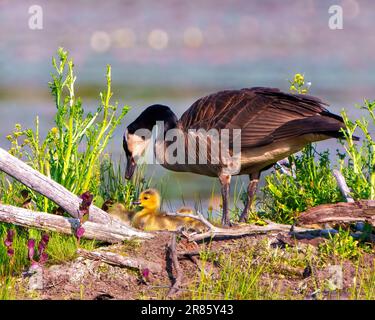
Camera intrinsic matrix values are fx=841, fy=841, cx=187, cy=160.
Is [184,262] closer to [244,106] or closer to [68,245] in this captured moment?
[68,245]

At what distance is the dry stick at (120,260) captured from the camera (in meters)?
6.62

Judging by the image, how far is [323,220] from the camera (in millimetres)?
6645

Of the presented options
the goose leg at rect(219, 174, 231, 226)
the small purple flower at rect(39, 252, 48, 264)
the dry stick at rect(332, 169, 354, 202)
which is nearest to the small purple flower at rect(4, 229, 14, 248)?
the small purple flower at rect(39, 252, 48, 264)

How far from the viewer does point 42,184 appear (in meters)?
6.93

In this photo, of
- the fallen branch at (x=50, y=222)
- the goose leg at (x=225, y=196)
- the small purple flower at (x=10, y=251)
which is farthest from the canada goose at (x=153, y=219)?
the small purple flower at (x=10, y=251)

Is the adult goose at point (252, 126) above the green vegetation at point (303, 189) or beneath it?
above

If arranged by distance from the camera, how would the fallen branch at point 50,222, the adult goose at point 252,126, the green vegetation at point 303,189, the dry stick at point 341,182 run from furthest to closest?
the adult goose at point 252,126, the green vegetation at point 303,189, the dry stick at point 341,182, the fallen branch at point 50,222

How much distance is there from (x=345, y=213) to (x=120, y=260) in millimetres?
1820

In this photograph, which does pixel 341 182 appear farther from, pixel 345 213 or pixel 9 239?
pixel 9 239

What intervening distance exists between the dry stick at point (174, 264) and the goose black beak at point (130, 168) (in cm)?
205

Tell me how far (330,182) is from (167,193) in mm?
1973

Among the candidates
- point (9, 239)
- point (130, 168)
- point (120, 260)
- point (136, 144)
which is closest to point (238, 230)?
point (120, 260)

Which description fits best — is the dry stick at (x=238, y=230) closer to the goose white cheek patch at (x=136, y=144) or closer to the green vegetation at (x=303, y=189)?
the green vegetation at (x=303, y=189)
